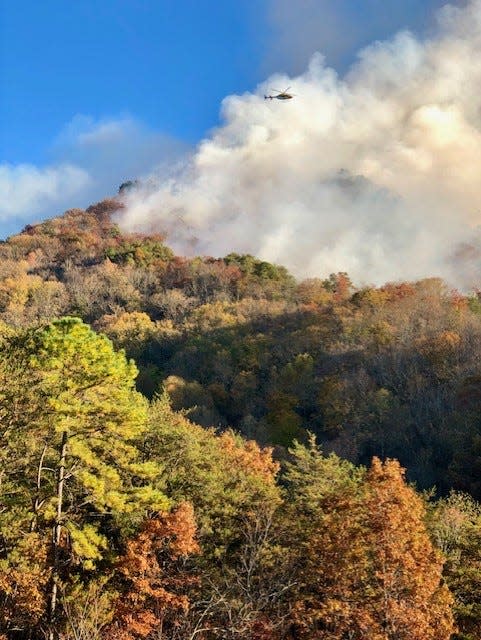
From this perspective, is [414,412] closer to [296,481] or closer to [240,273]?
[296,481]

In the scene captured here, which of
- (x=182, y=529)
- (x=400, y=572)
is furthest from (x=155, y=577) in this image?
(x=400, y=572)

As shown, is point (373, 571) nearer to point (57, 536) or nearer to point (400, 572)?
point (400, 572)

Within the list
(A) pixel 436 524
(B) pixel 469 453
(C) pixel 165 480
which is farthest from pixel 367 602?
(B) pixel 469 453

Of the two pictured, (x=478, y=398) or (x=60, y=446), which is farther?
(x=478, y=398)

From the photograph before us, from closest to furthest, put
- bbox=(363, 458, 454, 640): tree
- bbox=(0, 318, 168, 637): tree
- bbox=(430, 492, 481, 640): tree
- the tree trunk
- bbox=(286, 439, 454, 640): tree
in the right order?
bbox=(363, 458, 454, 640): tree → bbox=(286, 439, 454, 640): tree → the tree trunk → bbox=(0, 318, 168, 637): tree → bbox=(430, 492, 481, 640): tree

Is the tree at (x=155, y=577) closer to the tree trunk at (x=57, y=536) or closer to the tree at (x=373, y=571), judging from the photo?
the tree trunk at (x=57, y=536)

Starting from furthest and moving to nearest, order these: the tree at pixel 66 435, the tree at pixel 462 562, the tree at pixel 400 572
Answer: the tree at pixel 462 562 < the tree at pixel 66 435 < the tree at pixel 400 572

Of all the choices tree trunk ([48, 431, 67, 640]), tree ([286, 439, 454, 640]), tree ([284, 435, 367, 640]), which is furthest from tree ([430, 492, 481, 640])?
tree trunk ([48, 431, 67, 640])

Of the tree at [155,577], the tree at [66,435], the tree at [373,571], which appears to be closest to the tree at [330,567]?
the tree at [373,571]

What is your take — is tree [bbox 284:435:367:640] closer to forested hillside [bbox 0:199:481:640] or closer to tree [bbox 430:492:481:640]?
forested hillside [bbox 0:199:481:640]

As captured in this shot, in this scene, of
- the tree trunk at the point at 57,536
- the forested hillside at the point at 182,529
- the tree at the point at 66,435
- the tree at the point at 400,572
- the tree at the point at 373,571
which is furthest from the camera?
the tree at the point at 66,435

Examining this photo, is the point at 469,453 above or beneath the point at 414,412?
beneath

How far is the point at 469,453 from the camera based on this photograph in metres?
37.9

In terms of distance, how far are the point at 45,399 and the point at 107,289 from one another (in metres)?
67.4
